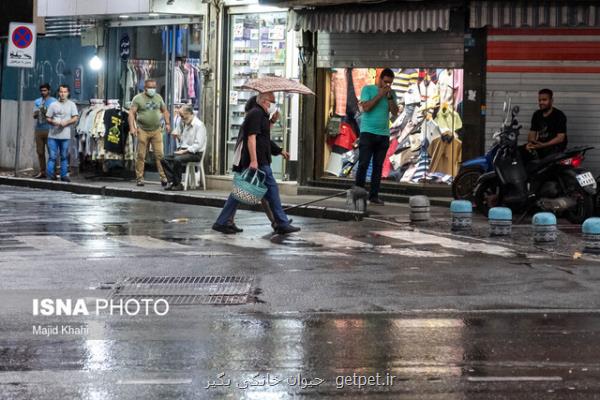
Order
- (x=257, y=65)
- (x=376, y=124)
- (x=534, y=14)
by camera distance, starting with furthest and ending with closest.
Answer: (x=257, y=65) → (x=376, y=124) → (x=534, y=14)

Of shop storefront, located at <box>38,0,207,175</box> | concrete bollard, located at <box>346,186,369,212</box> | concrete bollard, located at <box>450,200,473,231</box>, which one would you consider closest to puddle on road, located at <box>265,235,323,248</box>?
concrete bollard, located at <box>450,200,473,231</box>

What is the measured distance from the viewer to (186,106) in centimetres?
2372

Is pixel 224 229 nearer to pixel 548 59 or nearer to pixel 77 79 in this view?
pixel 548 59

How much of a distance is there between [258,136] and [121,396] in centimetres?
909

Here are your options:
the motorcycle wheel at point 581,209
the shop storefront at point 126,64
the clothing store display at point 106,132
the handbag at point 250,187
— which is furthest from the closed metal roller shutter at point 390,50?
the handbag at point 250,187

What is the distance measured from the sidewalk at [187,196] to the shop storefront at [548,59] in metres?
2.23

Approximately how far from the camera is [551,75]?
20031mm

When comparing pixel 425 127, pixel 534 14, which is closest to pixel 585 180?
pixel 534 14

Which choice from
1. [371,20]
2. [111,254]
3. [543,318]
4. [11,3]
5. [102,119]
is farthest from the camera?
[11,3]

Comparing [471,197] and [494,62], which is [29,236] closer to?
[471,197]

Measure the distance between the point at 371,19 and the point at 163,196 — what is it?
15.9 ft

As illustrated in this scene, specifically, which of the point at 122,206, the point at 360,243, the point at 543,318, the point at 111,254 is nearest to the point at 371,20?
the point at 122,206

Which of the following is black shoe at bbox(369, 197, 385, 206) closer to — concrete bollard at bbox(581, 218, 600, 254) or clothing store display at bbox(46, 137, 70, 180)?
concrete bollard at bbox(581, 218, 600, 254)

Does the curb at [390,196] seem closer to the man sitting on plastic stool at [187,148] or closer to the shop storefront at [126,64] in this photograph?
the man sitting on plastic stool at [187,148]
